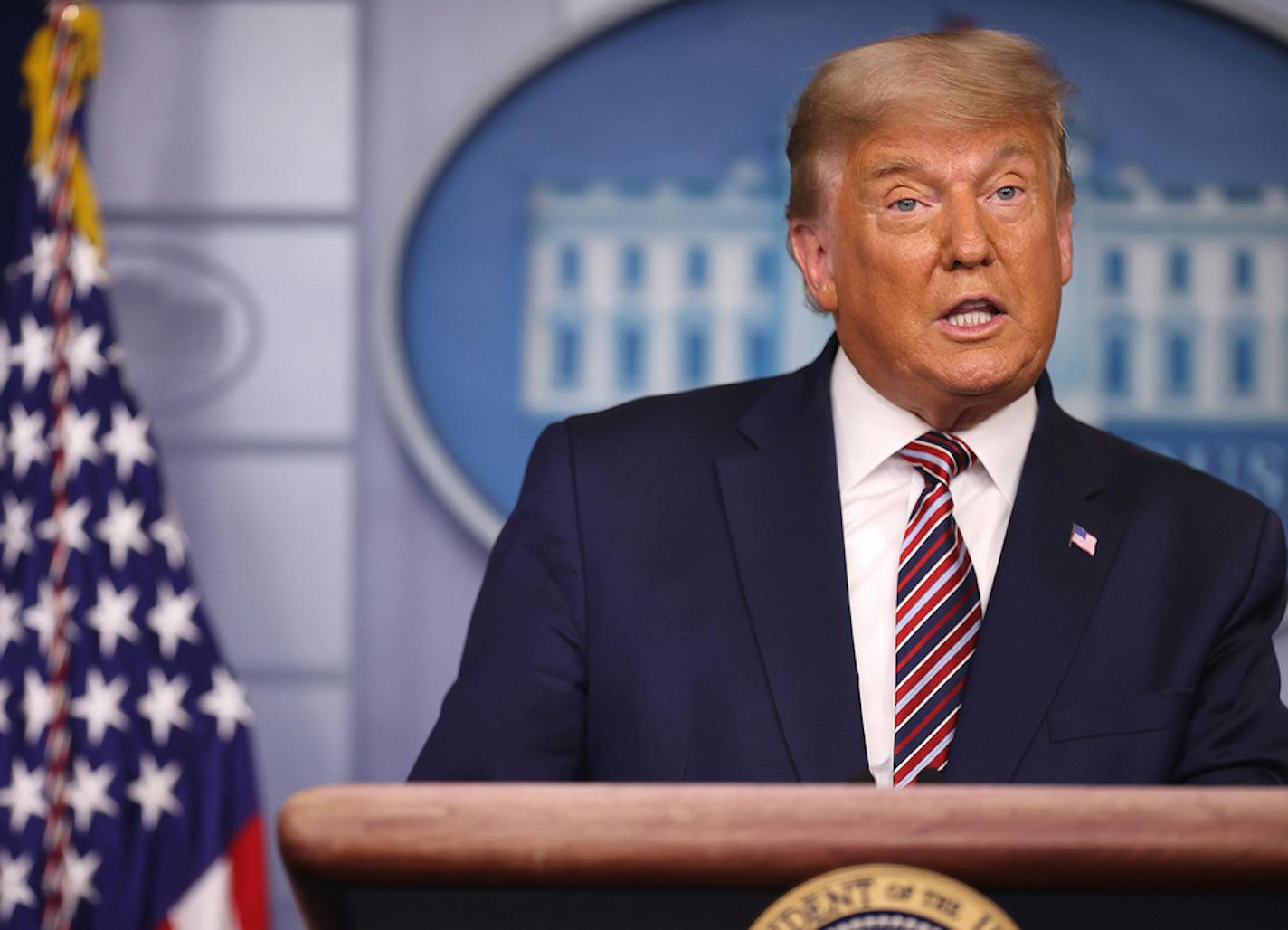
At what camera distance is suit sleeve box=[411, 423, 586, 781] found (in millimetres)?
1220

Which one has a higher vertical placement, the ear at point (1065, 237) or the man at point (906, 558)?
the ear at point (1065, 237)

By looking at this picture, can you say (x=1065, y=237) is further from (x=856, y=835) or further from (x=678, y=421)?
(x=856, y=835)

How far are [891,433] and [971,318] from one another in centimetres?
14

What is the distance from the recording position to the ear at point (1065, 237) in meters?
1.39

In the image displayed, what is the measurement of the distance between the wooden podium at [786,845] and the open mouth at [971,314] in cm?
69

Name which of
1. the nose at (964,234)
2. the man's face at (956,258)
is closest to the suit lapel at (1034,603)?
the man's face at (956,258)

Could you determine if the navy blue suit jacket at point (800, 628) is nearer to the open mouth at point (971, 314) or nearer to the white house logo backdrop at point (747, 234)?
the open mouth at point (971, 314)

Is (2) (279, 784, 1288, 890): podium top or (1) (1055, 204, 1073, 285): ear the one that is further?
(1) (1055, 204, 1073, 285): ear

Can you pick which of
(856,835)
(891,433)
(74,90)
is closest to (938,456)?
(891,433)

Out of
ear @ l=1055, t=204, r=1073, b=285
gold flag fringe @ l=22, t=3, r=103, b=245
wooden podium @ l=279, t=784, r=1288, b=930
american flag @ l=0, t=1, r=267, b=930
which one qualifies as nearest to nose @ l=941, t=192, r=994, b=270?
ear @ l=1055, t=204, r=1073, b=285

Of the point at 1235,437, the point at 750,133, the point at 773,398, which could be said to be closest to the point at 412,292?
the point at 750,133

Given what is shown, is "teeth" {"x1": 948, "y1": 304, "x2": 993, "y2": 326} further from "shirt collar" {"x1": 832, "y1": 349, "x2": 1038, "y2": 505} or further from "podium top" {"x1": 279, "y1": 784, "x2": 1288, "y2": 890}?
"podium top" {"x1": 279, "y1": 784, "x2": 1288, "y2": 890}

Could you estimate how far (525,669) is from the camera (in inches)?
49.3

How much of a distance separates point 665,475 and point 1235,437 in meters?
1.56
